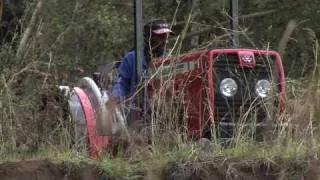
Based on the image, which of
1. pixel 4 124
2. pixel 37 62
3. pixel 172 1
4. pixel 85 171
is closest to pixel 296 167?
pixel 85 171

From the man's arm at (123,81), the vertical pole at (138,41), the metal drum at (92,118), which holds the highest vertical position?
the vertical pole at (138,41)

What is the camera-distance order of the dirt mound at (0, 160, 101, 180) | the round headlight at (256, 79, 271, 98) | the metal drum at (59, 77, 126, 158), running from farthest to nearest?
the round headlight at (256, 79, 271, 98) → the metal drum at (59, 77, 126, 158) → the dirt mound at (0, 160, 101, 180)

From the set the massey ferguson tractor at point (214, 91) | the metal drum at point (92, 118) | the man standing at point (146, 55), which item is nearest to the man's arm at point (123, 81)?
the man standing at point (146, 55)

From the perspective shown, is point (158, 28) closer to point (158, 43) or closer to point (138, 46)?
point (158, 43)

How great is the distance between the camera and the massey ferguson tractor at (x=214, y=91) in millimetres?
5715

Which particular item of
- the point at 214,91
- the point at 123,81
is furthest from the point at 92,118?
the point at 214,91

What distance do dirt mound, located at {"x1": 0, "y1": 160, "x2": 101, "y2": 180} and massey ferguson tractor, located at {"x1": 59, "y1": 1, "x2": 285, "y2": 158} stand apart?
0.47 metres

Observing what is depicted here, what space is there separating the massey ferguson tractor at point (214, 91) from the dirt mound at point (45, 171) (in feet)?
1.56

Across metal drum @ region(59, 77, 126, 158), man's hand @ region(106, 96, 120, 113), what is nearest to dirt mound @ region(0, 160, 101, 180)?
metal drum @ region(59, 77, 126, 158)

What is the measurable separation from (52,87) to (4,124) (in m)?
0.65

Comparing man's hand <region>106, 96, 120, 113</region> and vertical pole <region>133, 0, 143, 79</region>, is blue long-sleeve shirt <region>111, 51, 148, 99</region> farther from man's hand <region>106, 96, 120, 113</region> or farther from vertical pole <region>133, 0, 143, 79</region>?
man's hand <region>106, 96, 120, 113</region>

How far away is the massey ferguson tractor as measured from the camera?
571cm

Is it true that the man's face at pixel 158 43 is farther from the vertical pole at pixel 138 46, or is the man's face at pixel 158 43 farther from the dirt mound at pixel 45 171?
the dirt mound at pixel 45 171

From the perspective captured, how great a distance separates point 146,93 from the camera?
6000 millimetres
